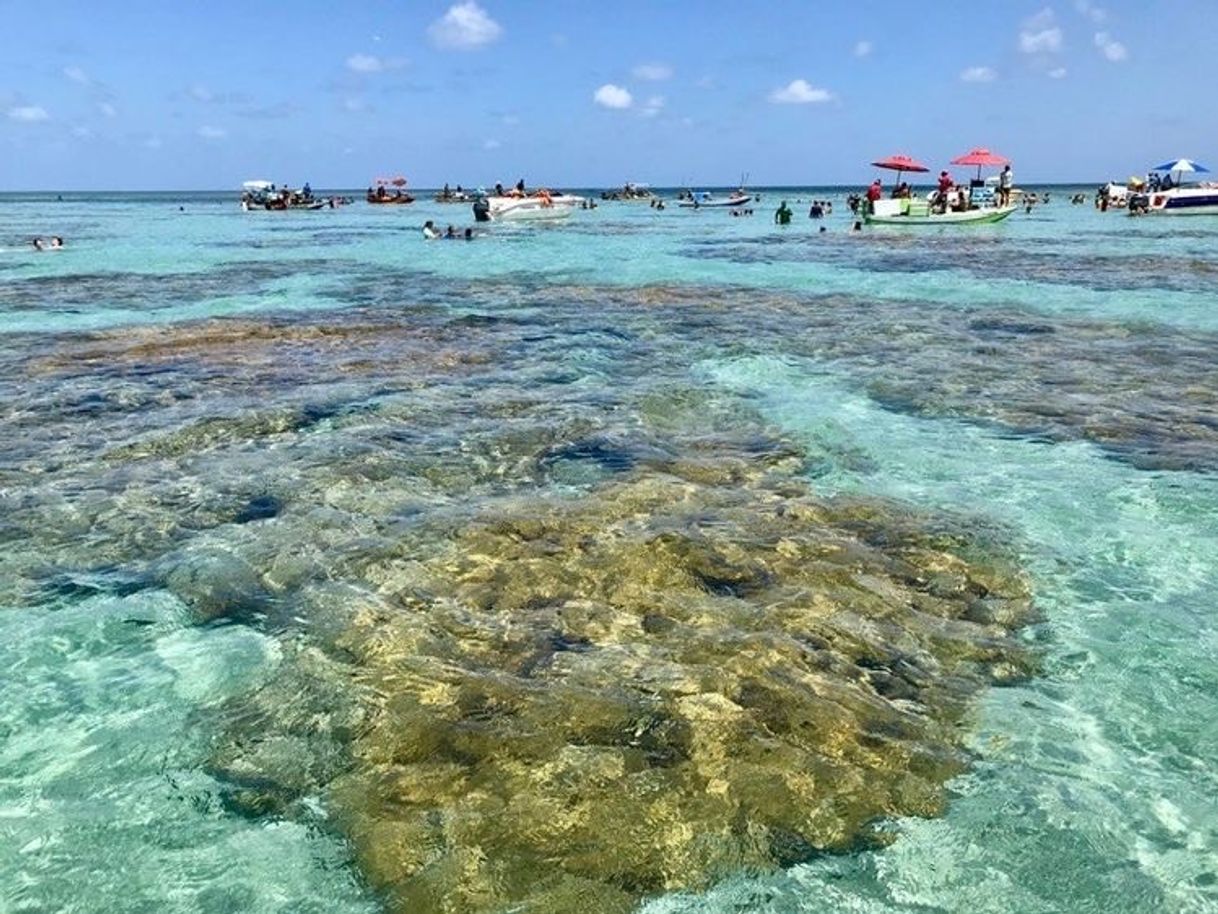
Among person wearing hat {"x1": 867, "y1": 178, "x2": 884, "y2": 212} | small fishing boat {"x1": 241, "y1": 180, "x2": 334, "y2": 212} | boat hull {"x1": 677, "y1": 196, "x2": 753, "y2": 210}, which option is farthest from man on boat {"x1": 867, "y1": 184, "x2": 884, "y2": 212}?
small fishing boat {"x1": 241, "y1": 180, "x2": 334, "y2": 212}

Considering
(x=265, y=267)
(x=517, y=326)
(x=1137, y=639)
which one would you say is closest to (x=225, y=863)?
A: (x=1137, y=639)

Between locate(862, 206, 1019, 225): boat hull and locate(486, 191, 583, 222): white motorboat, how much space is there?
934 inches

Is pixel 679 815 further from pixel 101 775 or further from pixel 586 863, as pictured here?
pixel 101 775

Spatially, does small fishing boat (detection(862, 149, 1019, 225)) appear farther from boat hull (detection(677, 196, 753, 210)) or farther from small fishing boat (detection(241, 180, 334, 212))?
small fishing boat (detection(241, 180, 334, 212))

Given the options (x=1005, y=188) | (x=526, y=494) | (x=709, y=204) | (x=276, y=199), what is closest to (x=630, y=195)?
(x=709, y=204)

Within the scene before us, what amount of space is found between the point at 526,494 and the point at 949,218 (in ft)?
164

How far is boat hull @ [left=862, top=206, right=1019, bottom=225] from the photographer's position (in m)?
53.1

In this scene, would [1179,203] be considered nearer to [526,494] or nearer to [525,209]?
[525,209]

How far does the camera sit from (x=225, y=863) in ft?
15.9

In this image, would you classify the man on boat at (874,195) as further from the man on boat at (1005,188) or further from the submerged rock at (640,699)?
the submerged rock at (640,699)

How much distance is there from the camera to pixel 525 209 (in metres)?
66.8

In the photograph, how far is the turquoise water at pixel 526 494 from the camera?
4.84 meters

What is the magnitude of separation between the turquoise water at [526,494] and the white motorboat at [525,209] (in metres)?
40.0

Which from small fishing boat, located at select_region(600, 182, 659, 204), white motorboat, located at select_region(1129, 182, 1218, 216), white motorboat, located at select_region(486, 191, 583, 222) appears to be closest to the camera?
white motorboat, located at select_region(1129, 182, 1218, 216)
